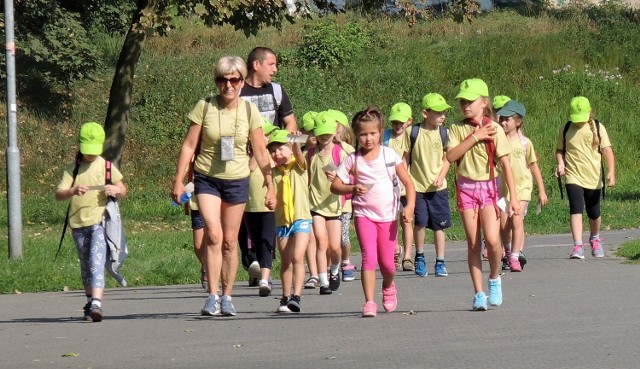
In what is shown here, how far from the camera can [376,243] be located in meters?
10.7

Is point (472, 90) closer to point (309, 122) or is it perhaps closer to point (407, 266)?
point (309, 122)

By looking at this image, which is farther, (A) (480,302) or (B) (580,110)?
(B) (580,110)

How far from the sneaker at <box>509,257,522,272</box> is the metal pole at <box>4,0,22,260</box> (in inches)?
218

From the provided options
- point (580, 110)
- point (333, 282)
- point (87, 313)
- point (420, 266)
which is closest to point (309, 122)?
point (333, 282)

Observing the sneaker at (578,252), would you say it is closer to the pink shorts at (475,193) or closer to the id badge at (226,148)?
the pink shorts at (475,193)

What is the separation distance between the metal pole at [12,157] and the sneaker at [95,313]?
571cm

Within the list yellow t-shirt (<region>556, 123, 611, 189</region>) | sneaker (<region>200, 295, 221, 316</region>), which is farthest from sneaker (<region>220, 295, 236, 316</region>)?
yellow t-shirt (<region>556, 123, 611, 189</region>)

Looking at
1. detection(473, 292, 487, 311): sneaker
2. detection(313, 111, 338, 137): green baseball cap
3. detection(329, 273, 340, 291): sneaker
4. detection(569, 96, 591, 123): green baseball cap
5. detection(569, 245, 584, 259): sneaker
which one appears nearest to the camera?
detection(473, 292, 487, 311): sneaker

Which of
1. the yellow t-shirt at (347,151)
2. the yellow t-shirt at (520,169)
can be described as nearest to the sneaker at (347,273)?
the yellow t-shirt at (347,151)

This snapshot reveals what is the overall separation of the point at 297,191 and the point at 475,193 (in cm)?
166

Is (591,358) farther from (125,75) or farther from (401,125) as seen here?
(125,75)

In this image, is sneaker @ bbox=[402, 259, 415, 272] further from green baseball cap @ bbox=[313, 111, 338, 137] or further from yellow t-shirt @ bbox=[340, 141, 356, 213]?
green baseball cap @ bbox=[313, 111, 338, 137]

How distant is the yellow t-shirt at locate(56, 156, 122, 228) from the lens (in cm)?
1119

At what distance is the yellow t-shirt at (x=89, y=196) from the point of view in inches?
440
